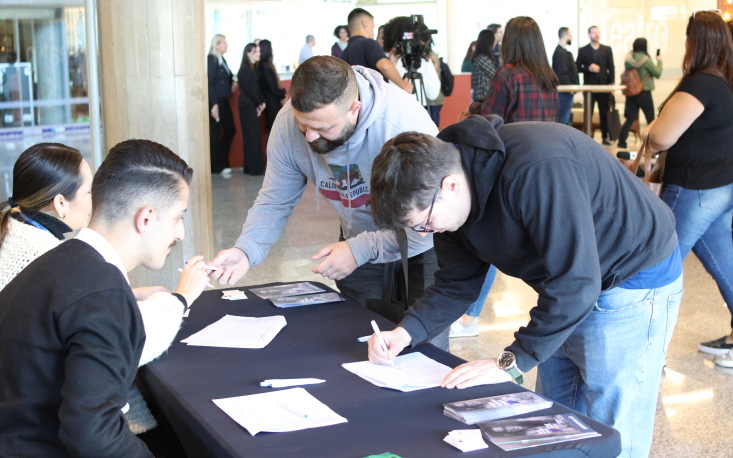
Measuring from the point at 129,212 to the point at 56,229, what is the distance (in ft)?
2.56

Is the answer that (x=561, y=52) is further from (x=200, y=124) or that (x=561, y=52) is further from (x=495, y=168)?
(x=495, y=168)

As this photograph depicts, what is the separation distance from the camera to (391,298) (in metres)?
2.46

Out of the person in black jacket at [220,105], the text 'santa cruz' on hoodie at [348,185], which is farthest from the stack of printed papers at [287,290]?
the person in black jacket at [220,105]

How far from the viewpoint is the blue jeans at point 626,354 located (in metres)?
1.72

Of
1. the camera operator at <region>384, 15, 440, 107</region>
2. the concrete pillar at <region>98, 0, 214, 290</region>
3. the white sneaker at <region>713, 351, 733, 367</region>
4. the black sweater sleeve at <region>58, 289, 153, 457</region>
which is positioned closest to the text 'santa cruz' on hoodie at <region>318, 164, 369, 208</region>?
the black sweater sleeve at <region>58, 289, 153, 457</region>

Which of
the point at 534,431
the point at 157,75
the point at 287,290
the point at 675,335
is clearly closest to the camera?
the point at 534,431

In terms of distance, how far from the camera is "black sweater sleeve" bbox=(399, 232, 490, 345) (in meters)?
1.86

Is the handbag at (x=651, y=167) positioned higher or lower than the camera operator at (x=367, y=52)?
lower

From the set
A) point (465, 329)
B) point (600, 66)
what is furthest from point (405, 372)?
point (600, 66)

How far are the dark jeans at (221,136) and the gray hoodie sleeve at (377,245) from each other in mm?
7283

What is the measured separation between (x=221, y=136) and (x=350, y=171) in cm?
758

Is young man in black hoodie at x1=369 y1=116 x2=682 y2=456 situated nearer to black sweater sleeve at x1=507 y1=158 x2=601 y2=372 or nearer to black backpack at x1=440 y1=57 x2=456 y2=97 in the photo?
black sweater sleeve at x1=507 y1=158 x2=601 y2=372

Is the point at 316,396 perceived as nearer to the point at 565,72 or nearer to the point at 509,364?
the point at 509,364

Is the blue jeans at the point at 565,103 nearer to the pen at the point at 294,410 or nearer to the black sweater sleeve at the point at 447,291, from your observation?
the black sweater sleeve at the point at 447,291
